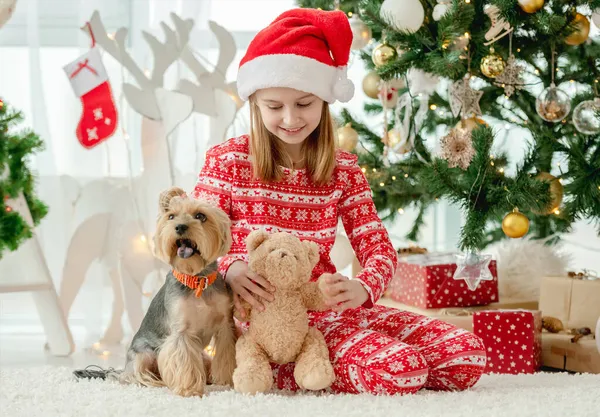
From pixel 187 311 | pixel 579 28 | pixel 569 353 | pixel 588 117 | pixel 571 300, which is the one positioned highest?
pixel 579 28

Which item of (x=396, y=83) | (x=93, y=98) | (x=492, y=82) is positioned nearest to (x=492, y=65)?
(x=492, y=82)

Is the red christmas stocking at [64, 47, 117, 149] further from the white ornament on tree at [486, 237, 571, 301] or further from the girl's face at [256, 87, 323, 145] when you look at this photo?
the white ornament on tree at [486, 237, 571, 301]

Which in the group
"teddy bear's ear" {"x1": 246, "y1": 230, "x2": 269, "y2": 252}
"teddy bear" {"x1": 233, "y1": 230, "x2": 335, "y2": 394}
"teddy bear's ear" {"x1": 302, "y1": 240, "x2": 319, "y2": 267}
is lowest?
"teddy bear" {"x1": 233, "y1": 230, "x2": 335, "y2": 394}

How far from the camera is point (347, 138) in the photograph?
2400 millimetres

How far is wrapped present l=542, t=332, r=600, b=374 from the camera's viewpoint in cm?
201

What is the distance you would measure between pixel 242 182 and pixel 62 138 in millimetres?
1331

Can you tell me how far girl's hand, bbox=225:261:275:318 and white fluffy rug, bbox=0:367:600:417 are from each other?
0.55 feet

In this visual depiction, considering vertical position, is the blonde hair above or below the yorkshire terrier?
above

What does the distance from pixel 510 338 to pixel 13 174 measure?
56.1 inches

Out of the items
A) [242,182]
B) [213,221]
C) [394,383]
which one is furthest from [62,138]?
[394,383]

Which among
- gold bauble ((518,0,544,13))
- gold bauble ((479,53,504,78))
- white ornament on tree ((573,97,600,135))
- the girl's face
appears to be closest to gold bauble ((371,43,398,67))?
gold bauble ((479,53,504,78))

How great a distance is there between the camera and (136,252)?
8.41 feet

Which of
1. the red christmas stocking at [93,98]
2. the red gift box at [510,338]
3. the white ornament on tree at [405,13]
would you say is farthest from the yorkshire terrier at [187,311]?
the red christmas stocking at [93,98]

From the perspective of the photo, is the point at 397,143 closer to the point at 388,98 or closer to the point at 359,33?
the point at 388,98
